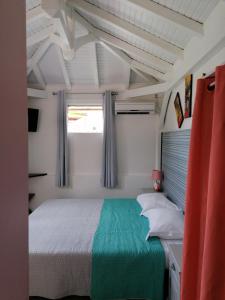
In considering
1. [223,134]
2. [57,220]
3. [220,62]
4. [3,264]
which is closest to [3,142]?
[3,264]

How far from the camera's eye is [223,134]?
1.05 m

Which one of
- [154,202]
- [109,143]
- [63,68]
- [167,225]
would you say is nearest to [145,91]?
[109,143]

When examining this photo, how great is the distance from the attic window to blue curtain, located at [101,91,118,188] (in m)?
0.26

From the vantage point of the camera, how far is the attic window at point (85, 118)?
416 cm

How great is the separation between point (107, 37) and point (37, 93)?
178cm

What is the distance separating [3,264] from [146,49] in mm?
2686

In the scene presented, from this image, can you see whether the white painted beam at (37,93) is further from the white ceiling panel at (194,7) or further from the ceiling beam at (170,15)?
the white ceiling panel at (194,7)

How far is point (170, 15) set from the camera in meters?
1.79

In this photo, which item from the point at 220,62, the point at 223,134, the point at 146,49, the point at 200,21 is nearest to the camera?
the point at 223,134

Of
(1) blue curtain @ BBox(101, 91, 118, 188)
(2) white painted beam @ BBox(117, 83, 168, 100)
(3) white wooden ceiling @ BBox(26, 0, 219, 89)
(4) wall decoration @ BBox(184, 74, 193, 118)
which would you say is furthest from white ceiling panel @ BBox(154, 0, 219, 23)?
(1) blue curtain @ BBox(101, 91, 118, 188)

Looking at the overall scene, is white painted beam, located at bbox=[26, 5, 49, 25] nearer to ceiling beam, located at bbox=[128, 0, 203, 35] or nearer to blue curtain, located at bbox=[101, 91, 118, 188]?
ceiling beam, located at bbox=[128, 0, 203, 35]

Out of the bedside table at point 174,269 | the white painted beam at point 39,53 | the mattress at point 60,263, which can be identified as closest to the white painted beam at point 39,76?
the white painted beam at point 39,53

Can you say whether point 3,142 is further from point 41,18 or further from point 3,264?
point 41,18

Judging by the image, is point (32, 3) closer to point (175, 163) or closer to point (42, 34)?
point (42, 34)
